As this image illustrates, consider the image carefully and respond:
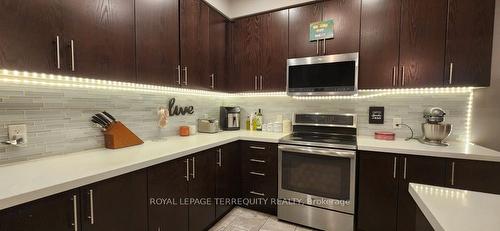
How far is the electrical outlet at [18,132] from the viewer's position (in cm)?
114

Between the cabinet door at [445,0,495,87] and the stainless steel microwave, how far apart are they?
713 mm

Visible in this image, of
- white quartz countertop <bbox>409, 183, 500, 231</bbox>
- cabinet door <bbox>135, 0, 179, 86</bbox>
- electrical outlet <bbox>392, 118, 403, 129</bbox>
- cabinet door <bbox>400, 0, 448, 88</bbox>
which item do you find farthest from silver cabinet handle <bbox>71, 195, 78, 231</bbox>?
electrical outlet <bbox>392, 118, 403, 129</bbox>

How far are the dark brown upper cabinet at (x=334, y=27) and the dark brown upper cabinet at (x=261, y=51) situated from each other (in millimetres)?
118

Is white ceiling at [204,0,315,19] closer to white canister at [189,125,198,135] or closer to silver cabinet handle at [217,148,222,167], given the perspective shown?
white canister at [189,125,198,135]

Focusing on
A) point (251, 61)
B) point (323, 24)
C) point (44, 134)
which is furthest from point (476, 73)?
point (44, 134)

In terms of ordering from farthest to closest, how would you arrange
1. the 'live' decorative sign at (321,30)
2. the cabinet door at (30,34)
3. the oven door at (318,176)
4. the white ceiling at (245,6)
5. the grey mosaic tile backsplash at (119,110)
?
the white ceiling at (245,6)
the 'live' decorative sign at (321,30)
the oven door at (318,176)
the grey mosaic tile backsplash at (119,110)
the cabinet door at (30,34)

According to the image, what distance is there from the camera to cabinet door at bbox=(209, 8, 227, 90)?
226 centimetres

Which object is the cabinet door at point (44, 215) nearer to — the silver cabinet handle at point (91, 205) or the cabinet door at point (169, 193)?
the silver cabinet handle at point (91, 205)

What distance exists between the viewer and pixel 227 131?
8.54ft

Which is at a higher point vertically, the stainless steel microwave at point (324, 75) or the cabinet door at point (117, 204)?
the stainless steel microwave at point (324, 75)

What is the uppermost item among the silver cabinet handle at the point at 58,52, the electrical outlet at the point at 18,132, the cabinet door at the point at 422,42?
the cabinet door at the point at 422,42

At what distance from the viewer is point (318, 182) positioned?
1874mm

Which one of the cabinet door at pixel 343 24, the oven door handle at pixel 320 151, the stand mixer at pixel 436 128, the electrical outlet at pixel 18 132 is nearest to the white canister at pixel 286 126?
the oven door handle at pixel 320 151

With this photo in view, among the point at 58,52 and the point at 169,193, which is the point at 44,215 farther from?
the point at 58,52
